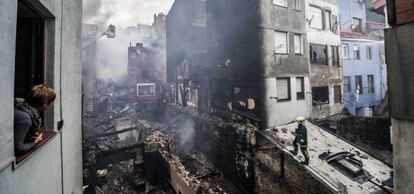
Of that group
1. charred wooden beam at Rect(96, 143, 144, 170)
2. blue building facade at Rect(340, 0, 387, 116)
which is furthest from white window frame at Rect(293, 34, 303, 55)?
charred wooden beam at Rect(96, 143, 144, 170)

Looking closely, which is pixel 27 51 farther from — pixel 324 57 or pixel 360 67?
pixel 360 67

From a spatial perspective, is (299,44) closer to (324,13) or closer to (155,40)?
(324,13)

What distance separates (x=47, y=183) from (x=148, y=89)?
3071 cm

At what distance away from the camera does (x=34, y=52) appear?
11.0 ft

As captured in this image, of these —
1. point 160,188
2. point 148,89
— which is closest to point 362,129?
point 160,188

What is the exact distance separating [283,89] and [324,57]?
5.88 meters

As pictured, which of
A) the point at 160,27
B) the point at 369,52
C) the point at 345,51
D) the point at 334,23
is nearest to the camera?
the point at 334,23

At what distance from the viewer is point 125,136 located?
19.4 meters

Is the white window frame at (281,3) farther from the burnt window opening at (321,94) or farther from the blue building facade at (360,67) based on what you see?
the blue building facade at (360,67)

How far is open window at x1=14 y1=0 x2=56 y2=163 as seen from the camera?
3.30m

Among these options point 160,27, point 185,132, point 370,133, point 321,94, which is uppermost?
point 160,27

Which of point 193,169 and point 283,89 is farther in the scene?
point 193,169

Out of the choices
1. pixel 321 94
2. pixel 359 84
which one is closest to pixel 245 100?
pixel 321 94

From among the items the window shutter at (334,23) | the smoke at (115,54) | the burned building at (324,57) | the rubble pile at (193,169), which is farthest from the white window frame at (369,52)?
the smoke at (115,54)
